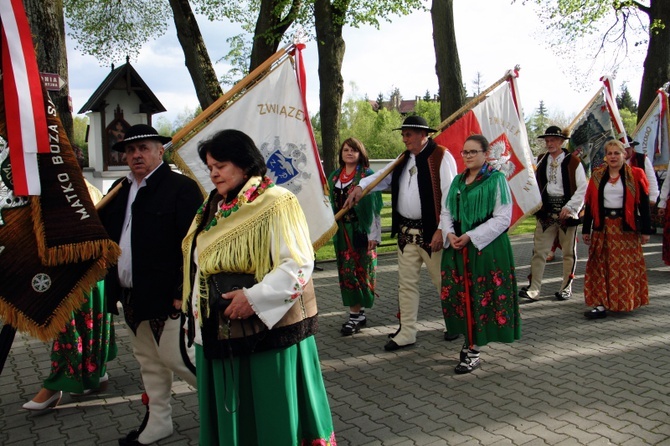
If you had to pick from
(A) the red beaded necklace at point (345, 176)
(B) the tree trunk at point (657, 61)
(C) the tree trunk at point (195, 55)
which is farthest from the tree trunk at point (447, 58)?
(B) the tree trunk at point (657, 61)

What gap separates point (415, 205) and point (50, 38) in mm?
4012

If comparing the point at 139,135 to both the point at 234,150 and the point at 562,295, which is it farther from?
the point at 562,295

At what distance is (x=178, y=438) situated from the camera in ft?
12.6

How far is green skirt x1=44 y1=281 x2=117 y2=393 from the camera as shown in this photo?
14.3ft

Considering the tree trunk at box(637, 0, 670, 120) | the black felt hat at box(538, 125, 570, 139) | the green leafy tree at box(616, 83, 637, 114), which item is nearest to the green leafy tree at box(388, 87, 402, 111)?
the green leafy tree at box(616, 83, 637, 114)

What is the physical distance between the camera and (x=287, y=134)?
17.4 ft

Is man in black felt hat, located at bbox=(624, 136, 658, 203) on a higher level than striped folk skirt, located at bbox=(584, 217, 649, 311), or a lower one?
higher

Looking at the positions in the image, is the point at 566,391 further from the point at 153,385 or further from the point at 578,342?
the point at 153,385

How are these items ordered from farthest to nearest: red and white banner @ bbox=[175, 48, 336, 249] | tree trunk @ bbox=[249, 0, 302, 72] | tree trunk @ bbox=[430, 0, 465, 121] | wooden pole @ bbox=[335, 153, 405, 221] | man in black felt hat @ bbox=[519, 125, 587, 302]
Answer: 1. tree trunk @ bbox=[249, 0, 302, 72]
2. tree trunk @ bbox=[430, 0, 465, 121]
3. man in black felt hat @ bbox=[519, 125, 587, 302]
4. wooden pole @ bbox=[335, 153, 405, 221]
5. red and white banner @ bbox=[175, 48, 336, 249]

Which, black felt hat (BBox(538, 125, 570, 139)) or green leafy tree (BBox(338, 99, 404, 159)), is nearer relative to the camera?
black felt hat (BBox(538, 125, 570, 139))

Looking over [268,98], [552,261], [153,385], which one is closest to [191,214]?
[153,385]

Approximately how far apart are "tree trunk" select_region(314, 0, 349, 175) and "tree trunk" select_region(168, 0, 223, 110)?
2377 millimetres

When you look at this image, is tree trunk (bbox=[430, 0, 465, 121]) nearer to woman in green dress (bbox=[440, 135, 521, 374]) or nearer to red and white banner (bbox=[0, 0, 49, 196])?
woman in green dress (bbox=[440, 135, 521, 374])

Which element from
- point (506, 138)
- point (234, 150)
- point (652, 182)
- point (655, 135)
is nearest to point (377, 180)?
point (506, 138)
